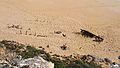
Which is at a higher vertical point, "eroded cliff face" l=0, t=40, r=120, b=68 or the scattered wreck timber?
"eroded cliff face" l=0, t=40, r=120, b=68

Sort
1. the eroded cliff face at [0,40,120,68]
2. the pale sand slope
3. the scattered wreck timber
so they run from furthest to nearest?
the scattered wreck timber, the pale sand slope, the eroded cliff face at [0,40,120,68]

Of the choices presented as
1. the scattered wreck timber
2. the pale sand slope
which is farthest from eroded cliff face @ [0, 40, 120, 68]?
the scattered wreck timber

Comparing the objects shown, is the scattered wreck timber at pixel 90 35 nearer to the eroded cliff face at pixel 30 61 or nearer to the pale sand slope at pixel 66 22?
the pale sand slope at pixel 66 22

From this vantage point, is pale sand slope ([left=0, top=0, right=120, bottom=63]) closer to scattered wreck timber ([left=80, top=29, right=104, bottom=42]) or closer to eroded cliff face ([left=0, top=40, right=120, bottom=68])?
scattered wreck timber ([left=80, top=29, right=104, bottom=42])

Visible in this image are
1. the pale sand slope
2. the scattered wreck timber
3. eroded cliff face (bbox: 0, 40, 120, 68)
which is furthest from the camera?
the scattered wreck timber


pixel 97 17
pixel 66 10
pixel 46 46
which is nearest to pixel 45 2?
pixel 66 10

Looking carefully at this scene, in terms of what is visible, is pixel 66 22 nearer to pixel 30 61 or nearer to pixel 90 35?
pixel 90 35

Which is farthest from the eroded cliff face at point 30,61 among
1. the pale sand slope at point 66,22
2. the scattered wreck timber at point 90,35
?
the scattered wreck timber at point 90,35

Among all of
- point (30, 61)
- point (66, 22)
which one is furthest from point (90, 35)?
point (30, 61)

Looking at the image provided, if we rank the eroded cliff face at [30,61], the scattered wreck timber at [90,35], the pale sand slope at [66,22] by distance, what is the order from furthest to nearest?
the scattered wreck timber at [90,35] < the pale sand slope at [66,22] < the eroded cliff face at [30,61]
